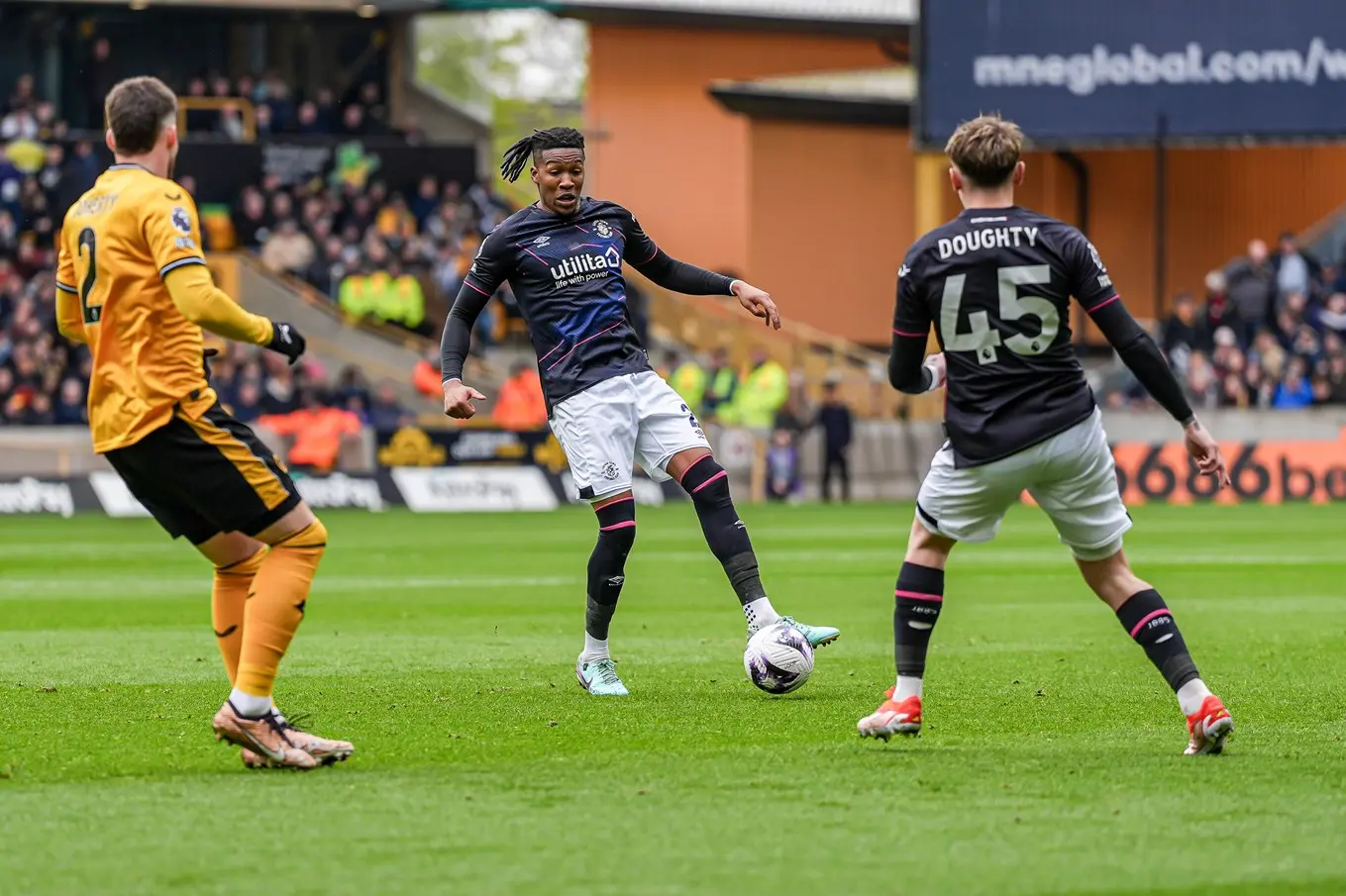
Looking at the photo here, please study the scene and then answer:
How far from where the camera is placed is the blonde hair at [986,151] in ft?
22.7

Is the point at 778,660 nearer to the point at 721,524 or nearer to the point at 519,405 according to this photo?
the point at 721,524

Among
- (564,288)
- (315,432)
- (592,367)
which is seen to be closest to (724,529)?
(592,367)

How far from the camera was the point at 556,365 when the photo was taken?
9.32m

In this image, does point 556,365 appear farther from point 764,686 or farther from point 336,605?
point 336,605

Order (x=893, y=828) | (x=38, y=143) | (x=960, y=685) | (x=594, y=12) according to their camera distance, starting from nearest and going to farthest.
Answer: (x=893, y=828)
(x=960, y=685)
(x=38, y=143)
(x=594, y=12)

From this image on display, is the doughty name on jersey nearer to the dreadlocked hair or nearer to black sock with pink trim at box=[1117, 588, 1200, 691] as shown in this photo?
black sock with pink trim at box=[1117, 588, 1200, 691]

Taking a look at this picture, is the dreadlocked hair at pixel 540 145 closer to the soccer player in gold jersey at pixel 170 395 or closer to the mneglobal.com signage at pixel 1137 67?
the soccer player in gold jersey at pixel 170 395

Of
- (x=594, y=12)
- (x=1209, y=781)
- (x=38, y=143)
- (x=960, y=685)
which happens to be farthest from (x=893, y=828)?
(x=594, y=12)

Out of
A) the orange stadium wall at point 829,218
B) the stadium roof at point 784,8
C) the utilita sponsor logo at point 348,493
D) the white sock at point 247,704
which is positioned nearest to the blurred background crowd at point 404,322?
the utilita sponsor logo at point 348,493

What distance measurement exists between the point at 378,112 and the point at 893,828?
4014cm

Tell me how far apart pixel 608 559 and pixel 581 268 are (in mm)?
1269

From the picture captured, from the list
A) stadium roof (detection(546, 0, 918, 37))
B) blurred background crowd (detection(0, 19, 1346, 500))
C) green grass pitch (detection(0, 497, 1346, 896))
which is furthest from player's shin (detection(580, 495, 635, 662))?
stadium roof (detection(546, 0, 918, 37))

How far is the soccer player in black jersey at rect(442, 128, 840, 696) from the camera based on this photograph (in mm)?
9195

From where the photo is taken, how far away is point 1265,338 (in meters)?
33.0
